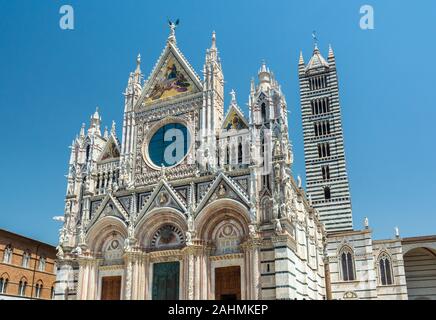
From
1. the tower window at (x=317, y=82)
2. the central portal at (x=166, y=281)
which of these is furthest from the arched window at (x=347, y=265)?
the tower window at (x=317, y=82)

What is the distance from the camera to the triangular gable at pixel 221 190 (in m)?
26.4

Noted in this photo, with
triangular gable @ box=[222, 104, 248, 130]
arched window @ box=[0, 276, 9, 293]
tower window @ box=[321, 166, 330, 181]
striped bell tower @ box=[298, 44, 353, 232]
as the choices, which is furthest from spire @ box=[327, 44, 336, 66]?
arched window @ box=[0, 276, 9, 293]

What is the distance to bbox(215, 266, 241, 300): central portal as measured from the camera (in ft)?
83.6

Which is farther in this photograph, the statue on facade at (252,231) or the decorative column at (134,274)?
the decorative column at (134,274)

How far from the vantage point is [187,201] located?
27656 millimetres

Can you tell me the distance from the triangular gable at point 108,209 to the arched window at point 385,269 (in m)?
23.9

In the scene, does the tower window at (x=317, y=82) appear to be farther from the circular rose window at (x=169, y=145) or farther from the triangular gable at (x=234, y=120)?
the circular rose window at (x=169, y=145)

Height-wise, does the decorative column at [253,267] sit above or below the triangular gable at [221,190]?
below

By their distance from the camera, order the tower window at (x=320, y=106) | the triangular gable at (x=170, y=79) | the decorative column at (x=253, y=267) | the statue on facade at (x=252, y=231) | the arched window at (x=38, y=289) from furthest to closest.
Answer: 1. the tower window at (x=320, y=106)
2. the arched window at (x=38, y=289)
3. the triangular gable at (x=170, y=79)
4. the statue on facade at (x=252, y=231)
5. the decorative column at (x=253, y=267)

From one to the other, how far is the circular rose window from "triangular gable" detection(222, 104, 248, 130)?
2.74 meters

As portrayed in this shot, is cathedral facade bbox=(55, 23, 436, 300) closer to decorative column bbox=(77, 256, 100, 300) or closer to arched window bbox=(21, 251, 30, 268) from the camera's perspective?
decorative column bbox=(77, 256, 100, 300)

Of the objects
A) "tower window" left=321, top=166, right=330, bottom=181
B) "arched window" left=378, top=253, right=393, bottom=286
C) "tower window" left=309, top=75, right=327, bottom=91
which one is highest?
"tower window" left=309, top=75, right=327, bottom=91

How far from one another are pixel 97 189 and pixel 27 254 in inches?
415
